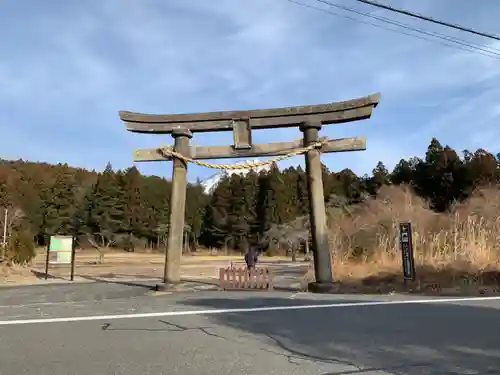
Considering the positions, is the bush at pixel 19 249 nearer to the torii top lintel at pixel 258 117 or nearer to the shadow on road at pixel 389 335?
the torii top lintel at pixel 258 117

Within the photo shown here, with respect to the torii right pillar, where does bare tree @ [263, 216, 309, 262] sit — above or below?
above

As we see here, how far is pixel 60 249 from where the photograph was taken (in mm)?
18609

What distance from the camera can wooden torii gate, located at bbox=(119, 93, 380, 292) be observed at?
468 inches

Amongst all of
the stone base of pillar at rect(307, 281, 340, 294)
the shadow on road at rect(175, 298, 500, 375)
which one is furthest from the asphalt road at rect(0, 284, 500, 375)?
the stone base of pillar at rect(307, 281, 340, 294)

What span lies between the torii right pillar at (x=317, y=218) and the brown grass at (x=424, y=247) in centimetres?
187

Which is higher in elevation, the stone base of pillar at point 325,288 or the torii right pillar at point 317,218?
the torii right pillar at point 317,218

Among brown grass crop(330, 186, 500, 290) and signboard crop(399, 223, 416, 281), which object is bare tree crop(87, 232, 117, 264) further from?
signboard crop(399, 223, 416, 281)

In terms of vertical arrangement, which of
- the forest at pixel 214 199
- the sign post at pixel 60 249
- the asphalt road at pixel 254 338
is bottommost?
the asphalt road at pixel 254 338

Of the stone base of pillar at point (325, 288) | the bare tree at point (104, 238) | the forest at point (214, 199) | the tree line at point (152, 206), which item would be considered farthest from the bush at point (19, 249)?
the bare tree at point (104, 238)

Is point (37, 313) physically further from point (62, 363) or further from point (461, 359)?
point (461, 359)

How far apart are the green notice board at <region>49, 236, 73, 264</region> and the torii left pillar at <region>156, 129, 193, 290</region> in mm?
8013

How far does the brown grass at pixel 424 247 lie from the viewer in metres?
12.8

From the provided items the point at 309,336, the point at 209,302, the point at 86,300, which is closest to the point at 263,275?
the point at 209,302

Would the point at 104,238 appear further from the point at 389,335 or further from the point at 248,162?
the point at 389,335
